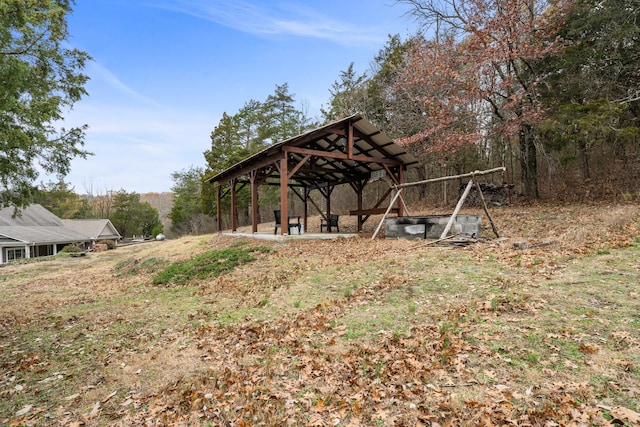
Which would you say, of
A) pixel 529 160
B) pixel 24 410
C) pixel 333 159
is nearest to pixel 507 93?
pixel 529 160

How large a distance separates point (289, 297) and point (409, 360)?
2.87m

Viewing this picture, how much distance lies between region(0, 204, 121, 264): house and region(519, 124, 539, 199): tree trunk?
26831 millimetres

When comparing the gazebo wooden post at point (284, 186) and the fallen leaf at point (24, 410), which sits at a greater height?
the gazebo wooden post at point (284, 186)

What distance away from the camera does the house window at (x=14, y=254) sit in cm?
2338

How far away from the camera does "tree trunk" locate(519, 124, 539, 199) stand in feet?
40.6

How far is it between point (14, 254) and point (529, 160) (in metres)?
33.7

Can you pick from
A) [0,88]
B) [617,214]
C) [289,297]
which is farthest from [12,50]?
→ [617,214]

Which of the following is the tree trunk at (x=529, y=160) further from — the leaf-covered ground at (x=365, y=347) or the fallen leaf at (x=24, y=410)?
the fallen leaf at (x=24, y=410)

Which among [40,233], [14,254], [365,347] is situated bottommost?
[365,347]

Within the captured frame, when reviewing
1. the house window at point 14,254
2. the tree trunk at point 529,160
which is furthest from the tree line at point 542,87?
the house window at point 14,254

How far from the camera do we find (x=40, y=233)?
25.9m

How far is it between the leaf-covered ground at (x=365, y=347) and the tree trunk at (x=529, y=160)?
6.77 m

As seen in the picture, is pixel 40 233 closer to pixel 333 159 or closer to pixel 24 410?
pixel 333 159

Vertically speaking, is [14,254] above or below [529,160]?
below
